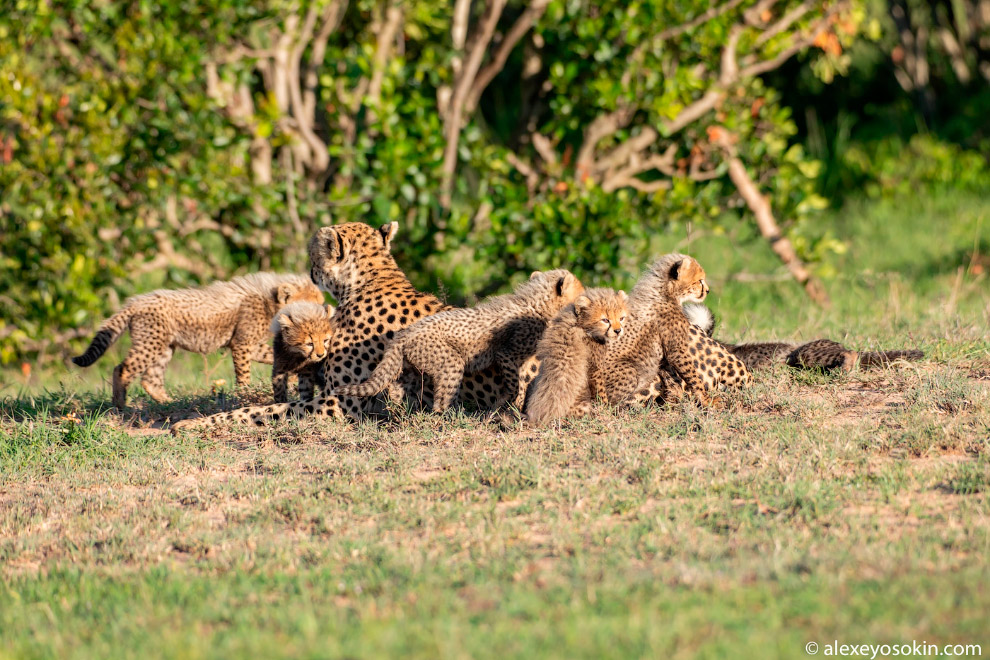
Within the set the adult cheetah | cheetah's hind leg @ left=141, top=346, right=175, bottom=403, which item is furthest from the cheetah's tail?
cheetah's hind leg @ left=141, top=346, right=175, bottom=403

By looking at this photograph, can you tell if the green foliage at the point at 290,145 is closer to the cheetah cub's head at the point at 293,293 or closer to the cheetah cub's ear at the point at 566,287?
the cheetah cub's head at the point at 293,293

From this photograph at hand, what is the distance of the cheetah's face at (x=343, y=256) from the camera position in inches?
233

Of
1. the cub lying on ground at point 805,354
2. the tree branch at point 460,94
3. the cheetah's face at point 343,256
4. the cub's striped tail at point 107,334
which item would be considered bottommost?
the cub's striped tail at point 107,334

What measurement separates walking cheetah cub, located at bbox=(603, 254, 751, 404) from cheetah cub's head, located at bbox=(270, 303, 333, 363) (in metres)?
1.35

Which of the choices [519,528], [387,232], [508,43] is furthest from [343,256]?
[508,43]

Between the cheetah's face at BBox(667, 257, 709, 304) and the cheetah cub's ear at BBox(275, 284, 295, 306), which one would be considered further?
the cheetah cub's ear at BBox(275, 284, 295, 306)

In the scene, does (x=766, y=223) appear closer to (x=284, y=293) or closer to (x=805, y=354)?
(x=805, y=354)

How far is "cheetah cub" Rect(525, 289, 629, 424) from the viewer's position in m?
5.21

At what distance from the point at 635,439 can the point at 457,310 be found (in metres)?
1.09

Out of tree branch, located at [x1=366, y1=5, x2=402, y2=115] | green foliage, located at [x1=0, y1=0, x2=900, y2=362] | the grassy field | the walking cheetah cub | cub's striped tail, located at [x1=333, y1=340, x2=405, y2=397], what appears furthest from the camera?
tree branch, located at [x1=366, y1=5, x2=402, y2=115]

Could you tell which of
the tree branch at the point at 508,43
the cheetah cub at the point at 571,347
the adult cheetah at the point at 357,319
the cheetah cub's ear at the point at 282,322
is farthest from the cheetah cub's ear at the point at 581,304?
the tree branch at the point at 508,43

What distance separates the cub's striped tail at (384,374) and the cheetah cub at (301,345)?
14.8 inches

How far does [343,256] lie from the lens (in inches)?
235

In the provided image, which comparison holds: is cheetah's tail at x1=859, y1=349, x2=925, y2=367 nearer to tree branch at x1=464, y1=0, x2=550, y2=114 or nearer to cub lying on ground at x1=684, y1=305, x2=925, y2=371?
cub lying on ground at x1=684, y1=305, x2=925, y2=371
